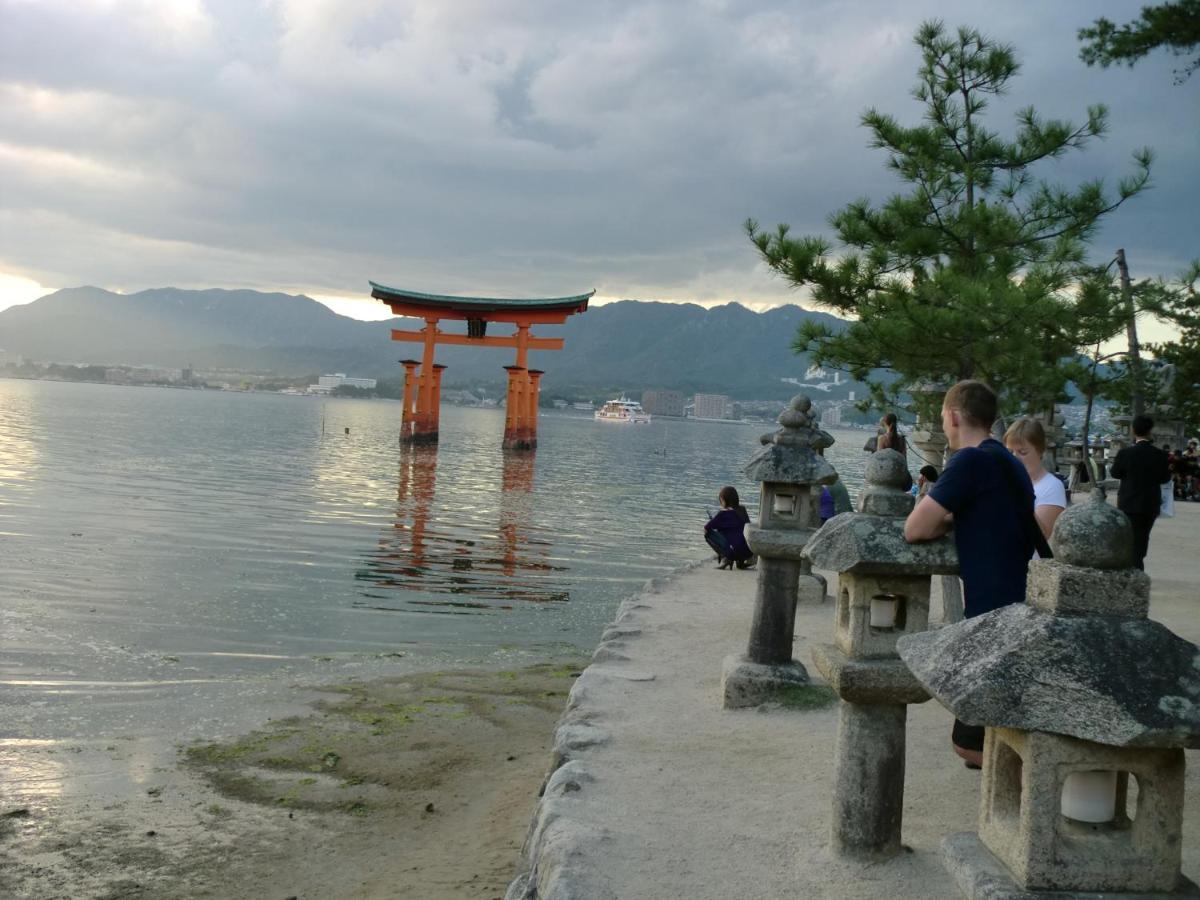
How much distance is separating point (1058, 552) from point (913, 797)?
2.33 meters

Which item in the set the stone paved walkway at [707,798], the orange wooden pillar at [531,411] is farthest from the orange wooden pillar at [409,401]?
the stone paved walkway at [707,798]

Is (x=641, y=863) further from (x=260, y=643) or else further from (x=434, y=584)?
(x=434, y=584)

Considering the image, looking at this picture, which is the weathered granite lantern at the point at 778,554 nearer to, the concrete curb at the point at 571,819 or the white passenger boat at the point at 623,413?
the concrete curb at the point at 571,819

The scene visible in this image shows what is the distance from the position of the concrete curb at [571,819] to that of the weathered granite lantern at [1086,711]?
1494 millimetres

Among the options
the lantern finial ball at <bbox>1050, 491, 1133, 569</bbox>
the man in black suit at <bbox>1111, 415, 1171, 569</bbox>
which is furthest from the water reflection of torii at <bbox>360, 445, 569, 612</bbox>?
the lantern finial ball at <bbox>1050, 491, 1133, 569</bbox>

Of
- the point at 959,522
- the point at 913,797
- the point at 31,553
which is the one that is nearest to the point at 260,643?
the point at 31,553

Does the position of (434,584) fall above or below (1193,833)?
below

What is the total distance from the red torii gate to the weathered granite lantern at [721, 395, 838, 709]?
32.7 meters

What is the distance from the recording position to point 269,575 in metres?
Result: 13.4

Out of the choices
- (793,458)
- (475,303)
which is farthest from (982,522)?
(475,303)

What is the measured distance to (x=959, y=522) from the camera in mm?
3494

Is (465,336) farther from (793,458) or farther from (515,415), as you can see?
(793,458)

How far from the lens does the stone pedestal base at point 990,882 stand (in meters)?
2.21

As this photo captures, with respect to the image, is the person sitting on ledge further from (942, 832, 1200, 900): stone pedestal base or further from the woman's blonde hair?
(942, 832, 1200, 900): stone pedestal base
